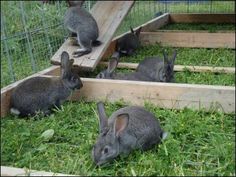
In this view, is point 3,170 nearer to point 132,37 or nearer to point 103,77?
point 103,77

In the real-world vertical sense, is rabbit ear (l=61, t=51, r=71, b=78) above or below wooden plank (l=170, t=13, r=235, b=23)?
above

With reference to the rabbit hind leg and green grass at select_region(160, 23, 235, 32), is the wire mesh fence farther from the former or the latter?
green grass at select_region(160, 23, 235, 32)

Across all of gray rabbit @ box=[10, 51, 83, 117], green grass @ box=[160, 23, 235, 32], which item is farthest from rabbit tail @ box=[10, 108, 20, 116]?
green grass @ box=[160, 23, 235, 32]

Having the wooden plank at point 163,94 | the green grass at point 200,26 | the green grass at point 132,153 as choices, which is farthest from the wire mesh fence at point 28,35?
the green grass at point 200,26

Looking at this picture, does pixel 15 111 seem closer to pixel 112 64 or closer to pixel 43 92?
pixel 43 92

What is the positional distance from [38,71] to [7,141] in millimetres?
1603

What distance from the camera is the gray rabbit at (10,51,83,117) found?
3.36 metres

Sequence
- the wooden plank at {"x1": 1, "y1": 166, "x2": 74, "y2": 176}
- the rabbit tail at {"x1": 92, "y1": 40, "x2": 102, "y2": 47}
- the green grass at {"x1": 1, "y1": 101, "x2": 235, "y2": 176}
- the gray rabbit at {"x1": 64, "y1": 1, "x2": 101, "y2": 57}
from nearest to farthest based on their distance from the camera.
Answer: the wooden plank at {"x1": 1, "y1": 166, "x2": 74, "y2": 176}, the green grass at {"x1": 1, "y1": 101, "x2": 235, "y2": 176}, the gray rabbit at {"x1": 64, "y1": 1, "x2": 101, "y2": 57}, the rabbit tail at {"x1": 92, "y1": 40, "x2": 102, "y2": 47}

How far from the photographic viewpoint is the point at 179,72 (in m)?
4.50

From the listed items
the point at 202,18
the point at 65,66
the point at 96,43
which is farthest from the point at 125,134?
the point at 202,18

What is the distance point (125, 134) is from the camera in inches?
102

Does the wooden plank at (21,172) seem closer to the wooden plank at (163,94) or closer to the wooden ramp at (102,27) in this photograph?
the wooden plank at (163,94)

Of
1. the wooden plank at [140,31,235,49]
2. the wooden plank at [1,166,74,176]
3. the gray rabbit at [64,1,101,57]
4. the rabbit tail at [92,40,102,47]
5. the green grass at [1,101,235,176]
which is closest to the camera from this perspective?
the wooden plank at [1,166,74,176]

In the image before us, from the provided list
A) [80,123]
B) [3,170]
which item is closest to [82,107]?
[80,123]
